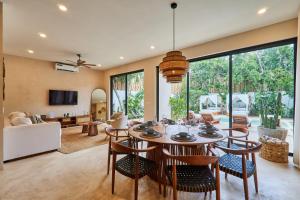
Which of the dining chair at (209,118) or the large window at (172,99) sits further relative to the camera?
the large window at (172,99)

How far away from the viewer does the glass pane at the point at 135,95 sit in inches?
256

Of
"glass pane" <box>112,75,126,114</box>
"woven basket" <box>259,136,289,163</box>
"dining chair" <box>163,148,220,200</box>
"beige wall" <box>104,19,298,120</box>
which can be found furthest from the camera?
"glass pane" <box>112,75,126,114</box>

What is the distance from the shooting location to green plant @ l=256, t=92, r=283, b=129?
132 inches

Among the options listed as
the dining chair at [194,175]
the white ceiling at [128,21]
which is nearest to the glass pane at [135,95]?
the white ceiling at [128,21]

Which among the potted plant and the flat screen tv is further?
the flat screen tv

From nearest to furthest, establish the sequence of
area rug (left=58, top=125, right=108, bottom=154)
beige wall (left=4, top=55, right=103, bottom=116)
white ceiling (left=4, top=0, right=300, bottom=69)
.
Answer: white ceiling (left=4, top=0, right=300, bottom=69)
area rug (left=58, top=125, right=108, bottom=154)
beige wall (left=4, top=55, right=103, bottom=116)

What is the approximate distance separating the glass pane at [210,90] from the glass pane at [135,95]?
2.29 meters

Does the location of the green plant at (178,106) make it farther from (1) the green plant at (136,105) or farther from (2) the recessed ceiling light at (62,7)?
(2) the recessed ceiling light at (62,7)

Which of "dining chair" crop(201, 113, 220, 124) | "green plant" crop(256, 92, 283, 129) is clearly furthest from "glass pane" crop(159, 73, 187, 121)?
"green plant" crop(256, 92, 283, 129)

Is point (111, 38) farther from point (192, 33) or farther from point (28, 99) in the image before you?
point (28, 99)

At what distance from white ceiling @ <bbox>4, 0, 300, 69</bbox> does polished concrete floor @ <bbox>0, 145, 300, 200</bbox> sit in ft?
9.65

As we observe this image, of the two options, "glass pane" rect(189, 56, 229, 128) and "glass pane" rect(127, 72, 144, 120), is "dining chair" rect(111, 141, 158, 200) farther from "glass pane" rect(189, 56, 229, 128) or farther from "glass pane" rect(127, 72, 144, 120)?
"glass pane" rect(127, 72, 144, 120)

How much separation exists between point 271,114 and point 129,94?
17.6ft

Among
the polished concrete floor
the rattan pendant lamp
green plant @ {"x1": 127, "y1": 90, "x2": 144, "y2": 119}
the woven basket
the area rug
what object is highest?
the rattan pendant lamp
